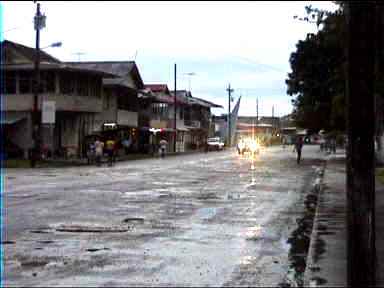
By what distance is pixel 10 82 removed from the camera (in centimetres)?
5141

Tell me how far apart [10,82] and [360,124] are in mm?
46814

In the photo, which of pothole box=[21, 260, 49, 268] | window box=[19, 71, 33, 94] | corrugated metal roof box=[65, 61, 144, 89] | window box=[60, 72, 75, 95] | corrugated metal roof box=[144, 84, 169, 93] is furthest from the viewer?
corrugated metal roof box=[144, 84, 169, 93]

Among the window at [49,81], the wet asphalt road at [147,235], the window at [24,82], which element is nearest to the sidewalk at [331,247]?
the wet asphalt road at [147,235]

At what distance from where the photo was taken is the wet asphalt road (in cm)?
902

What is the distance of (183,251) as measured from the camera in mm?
10977

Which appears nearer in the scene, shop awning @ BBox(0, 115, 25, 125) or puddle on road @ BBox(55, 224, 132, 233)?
puddle on road @ BBox(55, 224, 132, 233)

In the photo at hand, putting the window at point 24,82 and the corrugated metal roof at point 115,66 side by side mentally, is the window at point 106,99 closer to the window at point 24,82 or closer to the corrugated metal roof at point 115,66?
the corrugated metal roof at point 115,66

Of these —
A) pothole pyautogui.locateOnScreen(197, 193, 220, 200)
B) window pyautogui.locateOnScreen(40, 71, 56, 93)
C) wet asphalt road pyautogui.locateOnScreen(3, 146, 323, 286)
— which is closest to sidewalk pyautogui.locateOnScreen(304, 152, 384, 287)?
wet asphalt road pyautogui.locateOnScreen(3, 146, 323, 286)

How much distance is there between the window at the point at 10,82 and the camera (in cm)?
5106

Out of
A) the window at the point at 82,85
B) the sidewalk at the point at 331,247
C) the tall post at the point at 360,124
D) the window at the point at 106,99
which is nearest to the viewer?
the tall post at the point at 360,124

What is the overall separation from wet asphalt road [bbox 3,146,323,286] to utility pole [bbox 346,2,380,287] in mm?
1762

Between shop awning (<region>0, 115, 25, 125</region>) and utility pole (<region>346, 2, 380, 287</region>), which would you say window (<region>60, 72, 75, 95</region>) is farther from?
utility pole (<region>346, 2, 380, 287</region>)

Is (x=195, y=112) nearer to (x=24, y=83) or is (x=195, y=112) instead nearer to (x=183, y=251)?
(x=24, y=83)

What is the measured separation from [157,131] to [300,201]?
5810cm
